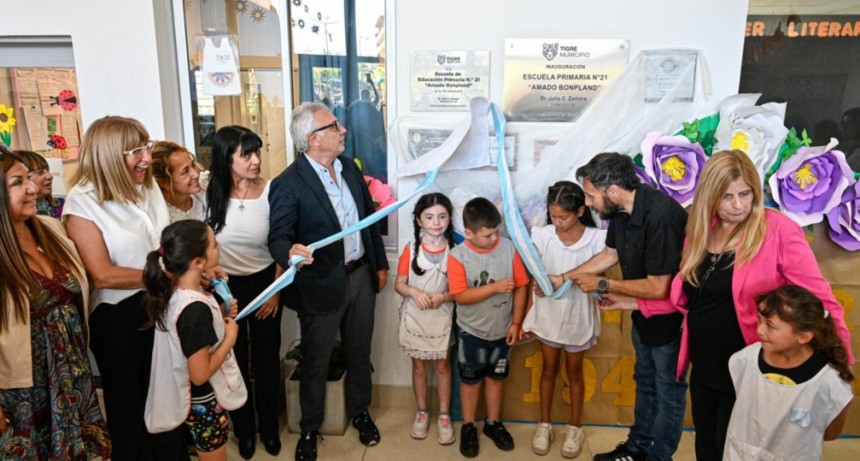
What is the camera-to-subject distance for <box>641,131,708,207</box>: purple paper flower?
2441 millimetres

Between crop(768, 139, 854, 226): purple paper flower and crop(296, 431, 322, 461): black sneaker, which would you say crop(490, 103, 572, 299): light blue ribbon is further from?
crop(296, 431, 322, 461): black sneaker

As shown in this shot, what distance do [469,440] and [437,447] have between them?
181mm

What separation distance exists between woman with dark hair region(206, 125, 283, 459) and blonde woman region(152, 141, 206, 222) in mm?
→ 85

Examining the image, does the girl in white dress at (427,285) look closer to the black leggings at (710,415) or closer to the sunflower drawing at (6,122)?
the black leggings at (710,415)

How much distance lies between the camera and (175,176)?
2352mm

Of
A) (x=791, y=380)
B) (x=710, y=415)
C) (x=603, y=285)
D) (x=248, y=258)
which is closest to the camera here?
(x=791, y=380)

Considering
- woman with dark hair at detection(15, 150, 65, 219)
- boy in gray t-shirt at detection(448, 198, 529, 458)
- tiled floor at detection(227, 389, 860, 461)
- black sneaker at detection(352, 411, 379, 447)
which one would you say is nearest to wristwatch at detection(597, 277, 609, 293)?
boy in gray t-shirt at detection(448, 198, 529, 458)

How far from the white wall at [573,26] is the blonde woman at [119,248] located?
1.29m

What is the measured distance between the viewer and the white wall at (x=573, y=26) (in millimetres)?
2557

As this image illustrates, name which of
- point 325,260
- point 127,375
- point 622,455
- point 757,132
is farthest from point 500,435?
point 757,132

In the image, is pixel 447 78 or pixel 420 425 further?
pixel 420 425

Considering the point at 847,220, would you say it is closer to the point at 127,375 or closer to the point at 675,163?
the point at 675,163

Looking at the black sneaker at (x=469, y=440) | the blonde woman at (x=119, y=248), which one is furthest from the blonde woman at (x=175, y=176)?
the black sneaker at (x=469, y=440)

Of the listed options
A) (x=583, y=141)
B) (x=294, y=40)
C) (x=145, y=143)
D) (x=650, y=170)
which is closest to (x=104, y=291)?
(x=145, y=143)
